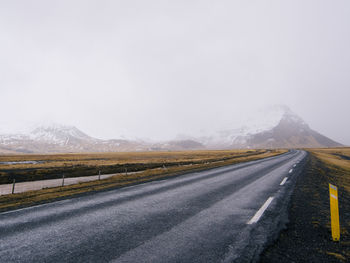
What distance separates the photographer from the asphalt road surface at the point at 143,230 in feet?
12.8

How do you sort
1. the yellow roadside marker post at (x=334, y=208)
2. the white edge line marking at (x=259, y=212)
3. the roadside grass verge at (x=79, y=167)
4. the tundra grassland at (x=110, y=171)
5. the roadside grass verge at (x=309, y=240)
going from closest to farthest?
1. the roadside grass verge at (x=309, y=240)
2. the yellow roadside marker post at (x=334, y=208)
3. the white edge line marking at (x=259, y=212)
4. the tundra grassland at (x=110, y=171)
5. the roadside grass verge at (x=79, y=167)

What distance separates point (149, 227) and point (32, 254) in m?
2.50

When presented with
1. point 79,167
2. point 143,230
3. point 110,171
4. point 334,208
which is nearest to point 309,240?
point 334,208

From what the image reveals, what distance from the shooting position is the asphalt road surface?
390 cm

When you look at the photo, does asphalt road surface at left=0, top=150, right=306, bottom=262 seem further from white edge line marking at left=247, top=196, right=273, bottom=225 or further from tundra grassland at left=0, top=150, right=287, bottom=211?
tundra grassland at left=0, top=150, right=287, bottom=211

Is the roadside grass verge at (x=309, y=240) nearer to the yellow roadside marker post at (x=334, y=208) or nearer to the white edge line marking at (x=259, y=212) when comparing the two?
the yellow roadside marker post at (x=334, y=208)

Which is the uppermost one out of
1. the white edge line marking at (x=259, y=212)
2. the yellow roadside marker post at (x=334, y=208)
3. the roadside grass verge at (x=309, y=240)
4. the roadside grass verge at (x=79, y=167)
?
the yellow roadside marker post at (x=334, y=208)

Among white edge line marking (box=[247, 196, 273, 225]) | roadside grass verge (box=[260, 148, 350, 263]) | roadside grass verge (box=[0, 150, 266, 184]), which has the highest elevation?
white edge line marking (box=[247, 196, 273, 225])

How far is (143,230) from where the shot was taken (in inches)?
201

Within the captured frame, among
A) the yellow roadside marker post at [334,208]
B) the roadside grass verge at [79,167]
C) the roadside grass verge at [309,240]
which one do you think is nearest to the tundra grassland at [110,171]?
the roadside grass verge at [79,167]

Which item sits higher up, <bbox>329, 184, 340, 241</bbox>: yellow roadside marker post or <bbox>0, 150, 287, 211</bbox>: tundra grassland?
<bbox>329, 184, 340, 241</bbox>: yellow roadside marker post

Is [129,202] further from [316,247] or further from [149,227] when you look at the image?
[316,247]

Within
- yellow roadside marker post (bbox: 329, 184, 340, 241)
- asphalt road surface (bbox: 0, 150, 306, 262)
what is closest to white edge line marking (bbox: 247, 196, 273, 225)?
asphalt road surface (bbox: 0, 150, 306, 262)

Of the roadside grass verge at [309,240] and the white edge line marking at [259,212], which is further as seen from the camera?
the white edge line marking at [259,212]
